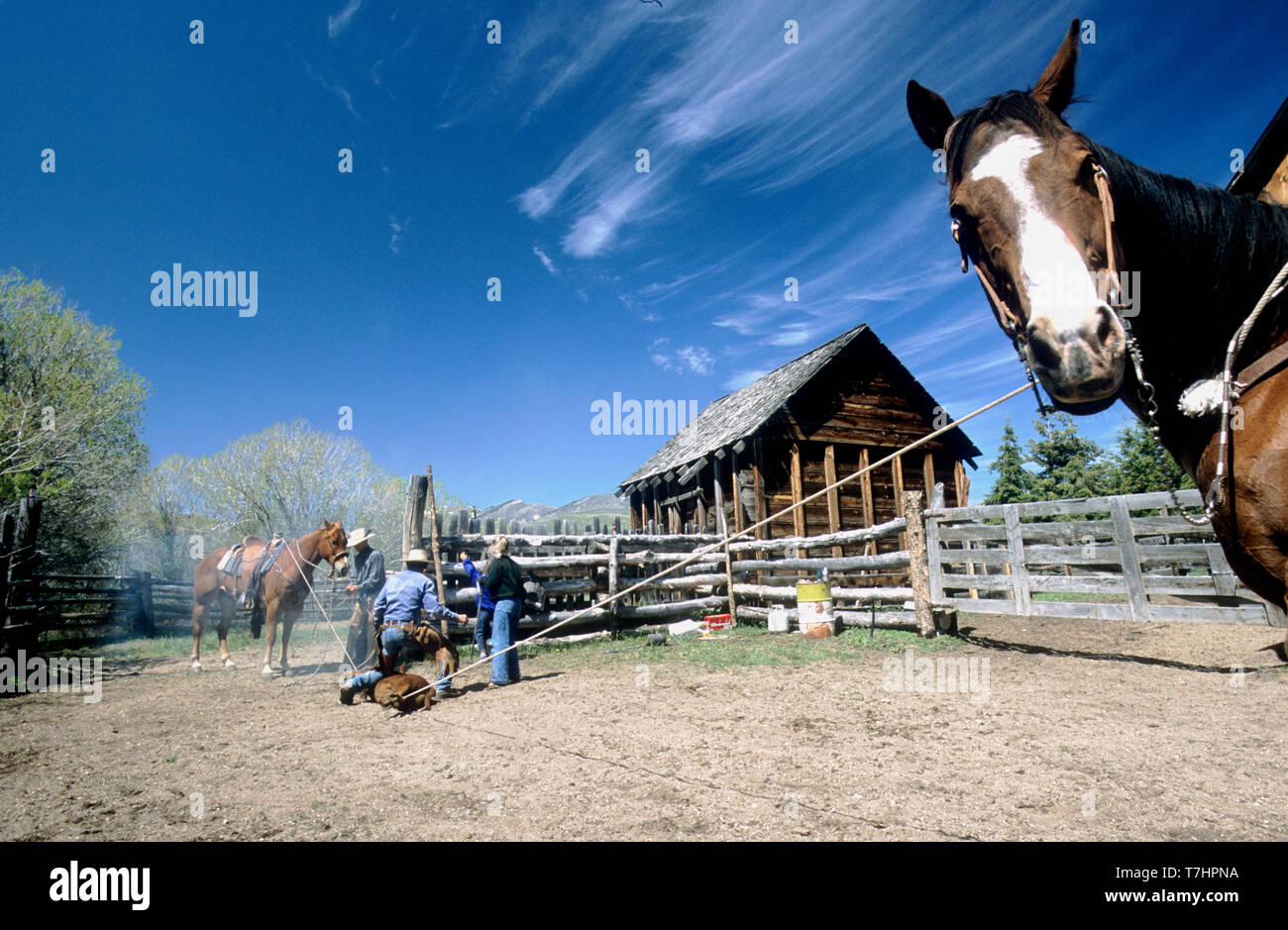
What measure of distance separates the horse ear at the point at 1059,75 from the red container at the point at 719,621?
35.4ft

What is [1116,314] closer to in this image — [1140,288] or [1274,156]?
[1140,288]

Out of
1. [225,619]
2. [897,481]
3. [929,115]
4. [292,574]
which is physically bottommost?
[225,619]

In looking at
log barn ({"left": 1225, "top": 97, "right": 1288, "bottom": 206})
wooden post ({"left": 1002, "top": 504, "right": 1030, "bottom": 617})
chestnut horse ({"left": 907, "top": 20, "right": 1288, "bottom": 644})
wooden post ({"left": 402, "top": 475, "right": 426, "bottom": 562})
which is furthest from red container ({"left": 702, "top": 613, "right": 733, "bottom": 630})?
chestnut horse ({"left": 907, "top": 20, "right": 1288, "bottom": 644})

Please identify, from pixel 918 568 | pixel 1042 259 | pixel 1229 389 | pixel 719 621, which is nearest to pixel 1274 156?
pixel 918 568

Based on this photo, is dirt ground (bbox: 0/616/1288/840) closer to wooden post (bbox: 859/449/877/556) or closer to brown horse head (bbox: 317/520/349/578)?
brown horse head (bbox: 317/520/349/578)

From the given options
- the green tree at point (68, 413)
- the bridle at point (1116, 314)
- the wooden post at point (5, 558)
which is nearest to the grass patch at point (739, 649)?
the bridle at point (1116, 314)

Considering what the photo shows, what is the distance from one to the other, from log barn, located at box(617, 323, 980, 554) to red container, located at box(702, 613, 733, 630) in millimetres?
3071

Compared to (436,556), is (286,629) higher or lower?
lower

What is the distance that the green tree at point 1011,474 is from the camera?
3391 cm

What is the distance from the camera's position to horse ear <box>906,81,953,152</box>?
2.44 m

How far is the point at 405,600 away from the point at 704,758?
4390mm

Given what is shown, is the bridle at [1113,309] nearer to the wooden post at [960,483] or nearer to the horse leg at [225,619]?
the horse leg at [225,619]

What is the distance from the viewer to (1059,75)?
7.05ft
